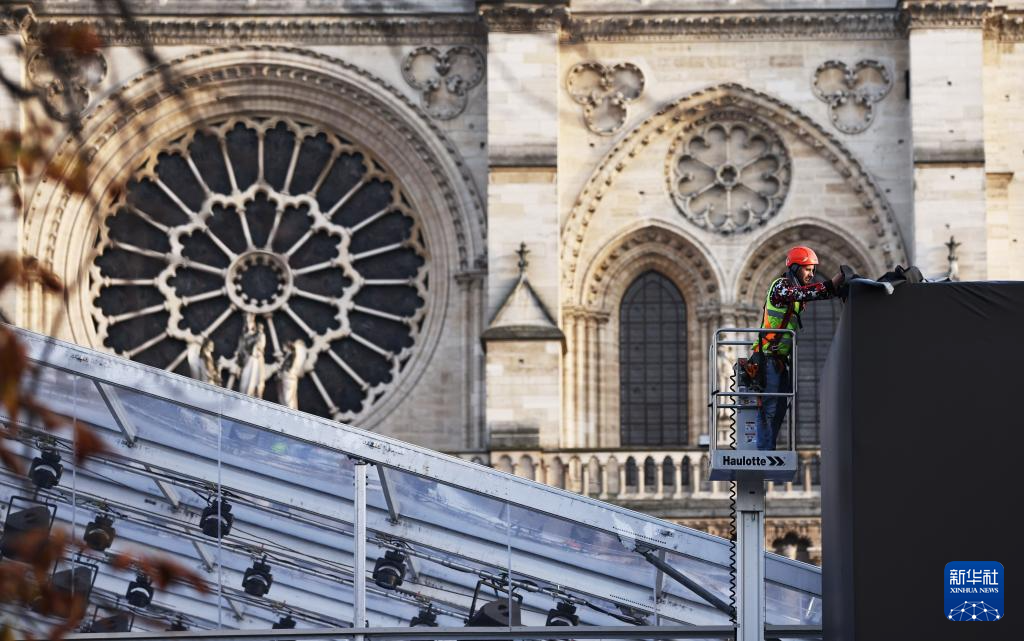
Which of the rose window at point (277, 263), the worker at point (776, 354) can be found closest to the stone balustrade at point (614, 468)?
the rose window at point (277, 263)

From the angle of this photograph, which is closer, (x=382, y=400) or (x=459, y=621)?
(x=459, y=621)

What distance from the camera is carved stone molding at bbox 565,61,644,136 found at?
26.0m

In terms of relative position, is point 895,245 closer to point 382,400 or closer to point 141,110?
point 382,400

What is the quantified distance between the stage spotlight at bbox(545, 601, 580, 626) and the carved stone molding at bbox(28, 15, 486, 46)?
11398 millimetres

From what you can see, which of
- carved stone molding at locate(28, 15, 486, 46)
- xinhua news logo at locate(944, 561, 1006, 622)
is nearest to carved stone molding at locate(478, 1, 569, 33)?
carved stone molding at locate(28, 15, 486, 46)

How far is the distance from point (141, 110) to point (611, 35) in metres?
5.67

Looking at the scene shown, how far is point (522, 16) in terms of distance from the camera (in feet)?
83.6

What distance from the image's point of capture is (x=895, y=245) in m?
25.6

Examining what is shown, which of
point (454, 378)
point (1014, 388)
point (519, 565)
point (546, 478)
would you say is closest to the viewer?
point (1014, 388)

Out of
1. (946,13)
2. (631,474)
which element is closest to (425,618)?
(631,474)

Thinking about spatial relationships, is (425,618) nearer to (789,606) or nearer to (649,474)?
(789,606)

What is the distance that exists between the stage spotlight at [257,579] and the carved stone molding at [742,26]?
11.4 m

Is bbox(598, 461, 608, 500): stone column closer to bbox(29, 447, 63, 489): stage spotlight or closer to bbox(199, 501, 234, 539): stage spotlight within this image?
bbox(199, 501, 234, 539): stage spotlight

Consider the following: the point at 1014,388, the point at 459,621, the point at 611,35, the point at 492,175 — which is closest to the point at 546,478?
the point at 492,175
